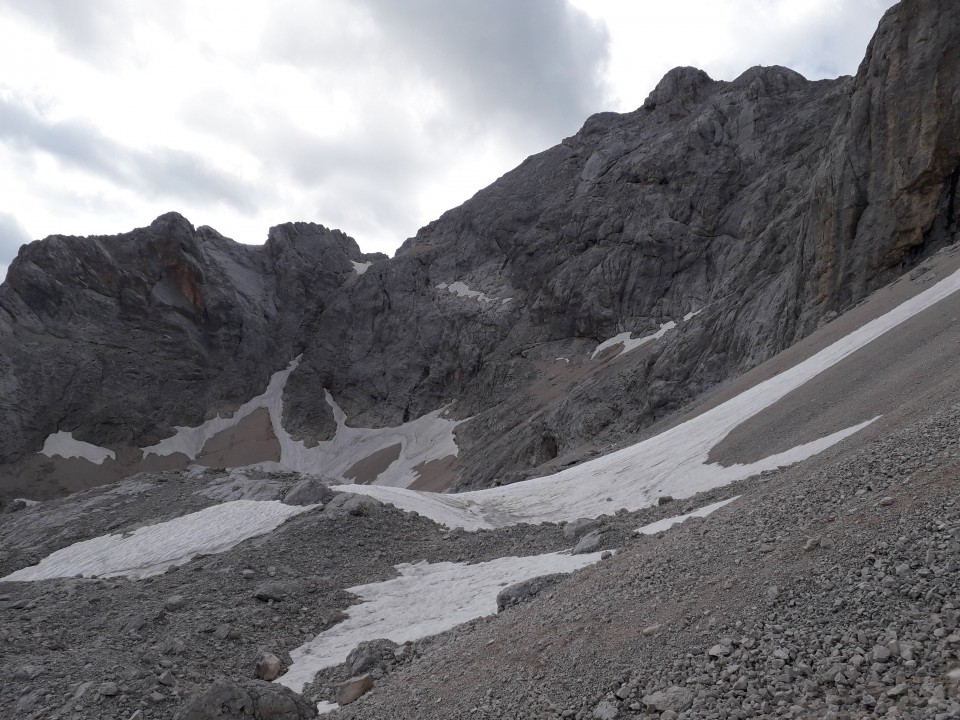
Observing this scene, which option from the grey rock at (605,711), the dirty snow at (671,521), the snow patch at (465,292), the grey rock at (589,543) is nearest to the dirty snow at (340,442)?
the snow patch at (465,292)

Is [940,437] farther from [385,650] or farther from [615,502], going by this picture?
[615,502]

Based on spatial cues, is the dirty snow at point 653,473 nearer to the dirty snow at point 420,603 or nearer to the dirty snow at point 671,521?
the dirty snow at point 671,521

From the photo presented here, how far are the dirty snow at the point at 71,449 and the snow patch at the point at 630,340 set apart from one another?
60.3 metres

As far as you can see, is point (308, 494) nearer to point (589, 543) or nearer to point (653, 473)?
point (589, 543)

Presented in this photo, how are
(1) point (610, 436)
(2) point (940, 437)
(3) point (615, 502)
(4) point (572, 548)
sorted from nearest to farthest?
(2) point (940, 437), (4) point (572, 548), (3) point (615, 502), (1) point (610, 436)

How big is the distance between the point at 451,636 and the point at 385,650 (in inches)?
47.9

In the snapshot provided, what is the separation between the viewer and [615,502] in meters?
24.1

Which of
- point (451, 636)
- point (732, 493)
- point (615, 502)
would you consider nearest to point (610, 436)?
point (615, 502)

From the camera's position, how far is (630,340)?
73.8 meters

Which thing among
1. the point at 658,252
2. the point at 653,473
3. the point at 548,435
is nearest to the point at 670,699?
the point at 653,473

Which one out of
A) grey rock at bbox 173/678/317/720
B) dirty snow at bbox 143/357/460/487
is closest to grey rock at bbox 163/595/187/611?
grey rock at bbox 173/678/317/720

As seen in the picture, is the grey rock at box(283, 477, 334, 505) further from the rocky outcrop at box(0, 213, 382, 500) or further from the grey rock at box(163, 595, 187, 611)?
the rocky outcrop at box(0, 213, 382, 500)

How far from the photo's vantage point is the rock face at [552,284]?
43.3m

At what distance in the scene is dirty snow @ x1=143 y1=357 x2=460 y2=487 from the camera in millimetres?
78375
